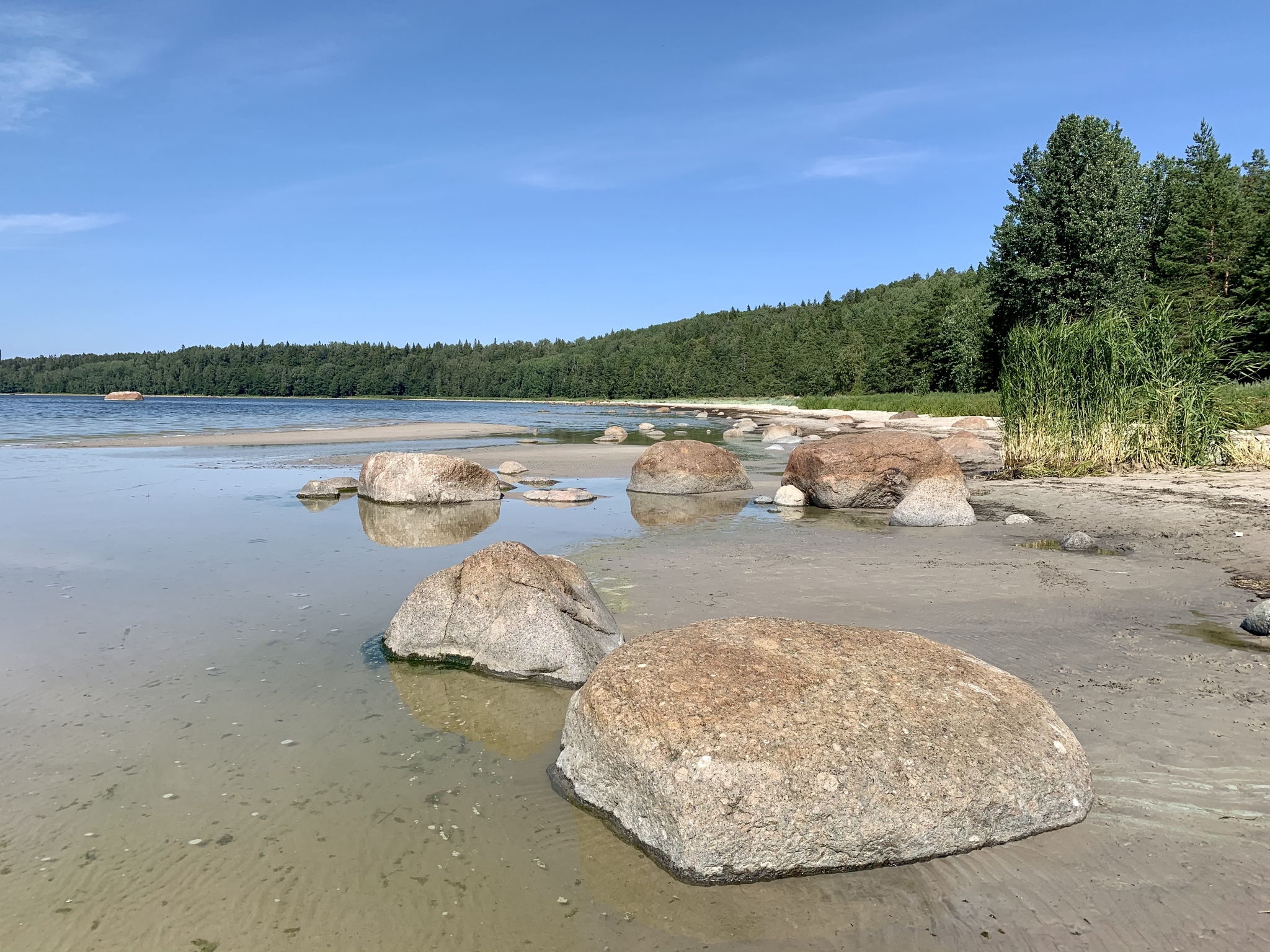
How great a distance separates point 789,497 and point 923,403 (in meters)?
39.2

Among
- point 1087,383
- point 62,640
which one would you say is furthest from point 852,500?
point 62,640

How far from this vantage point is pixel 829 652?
14.2 feet

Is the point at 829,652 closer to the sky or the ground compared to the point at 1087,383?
closer to the ground

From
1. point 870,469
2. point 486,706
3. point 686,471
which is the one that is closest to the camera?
point 486,706

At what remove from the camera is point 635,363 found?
141125mm

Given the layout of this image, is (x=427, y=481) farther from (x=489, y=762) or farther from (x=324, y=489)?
(x=489, y=762)

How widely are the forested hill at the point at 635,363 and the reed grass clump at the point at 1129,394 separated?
51.3 m

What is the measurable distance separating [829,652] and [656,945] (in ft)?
5.83

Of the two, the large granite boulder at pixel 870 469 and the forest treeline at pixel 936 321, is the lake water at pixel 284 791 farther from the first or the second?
the forest treeline at pixel 936 321

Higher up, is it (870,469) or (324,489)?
(870,469)

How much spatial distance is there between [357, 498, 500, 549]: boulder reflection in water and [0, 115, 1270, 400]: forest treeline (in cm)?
1679

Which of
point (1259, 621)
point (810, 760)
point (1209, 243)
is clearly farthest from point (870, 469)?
point (1209, 243)

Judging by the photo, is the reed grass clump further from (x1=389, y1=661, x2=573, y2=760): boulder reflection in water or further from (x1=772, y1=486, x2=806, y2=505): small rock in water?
(x1=389, y1=661, x2=573, y2=760): boulder reflection in water

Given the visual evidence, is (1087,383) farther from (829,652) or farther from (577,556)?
(829,652)
